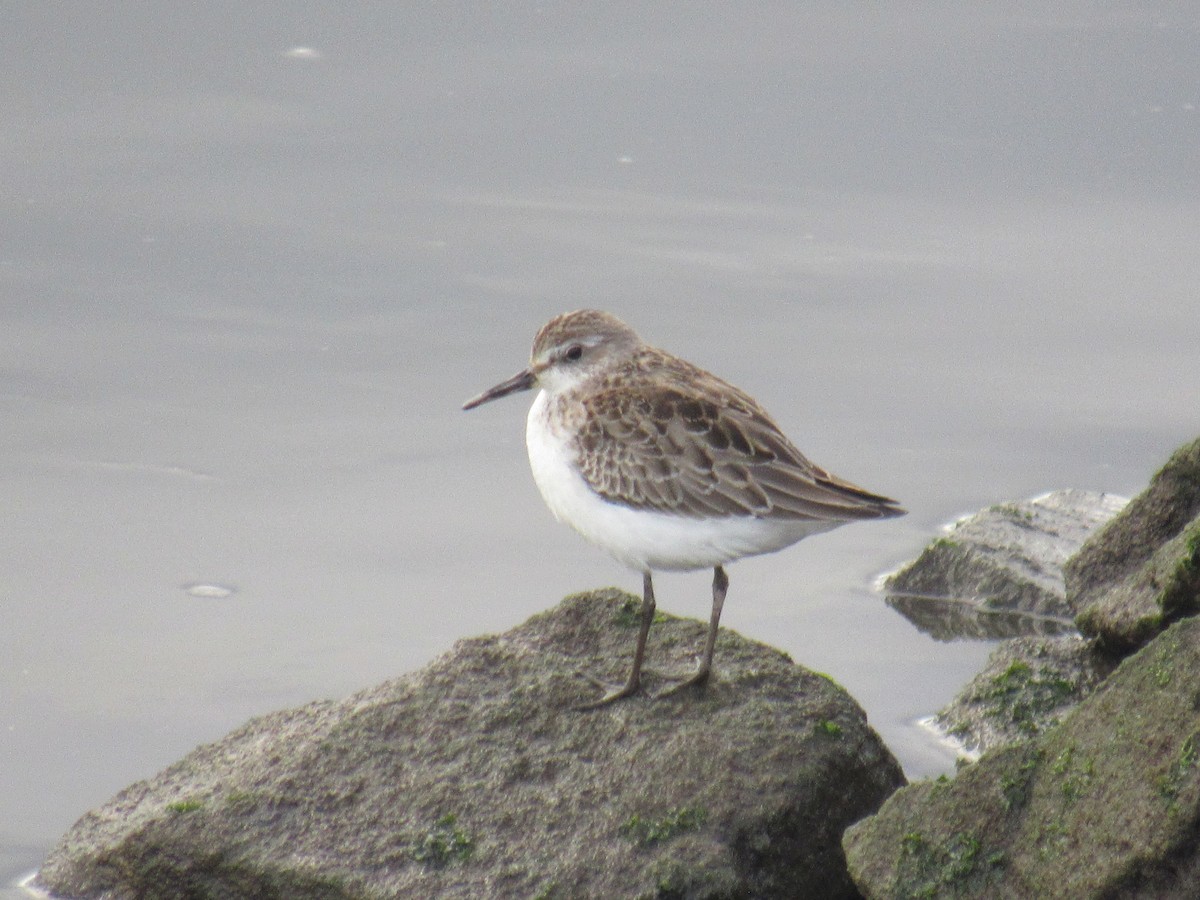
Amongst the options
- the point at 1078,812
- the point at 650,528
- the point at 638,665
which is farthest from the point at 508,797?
the point at 1078,812

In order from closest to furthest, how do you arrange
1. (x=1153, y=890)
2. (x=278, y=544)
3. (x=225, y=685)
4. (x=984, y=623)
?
→ (x=1153, y=890) < (x=225, y=685) < (x=984, y=623) < (x=278, y=544)

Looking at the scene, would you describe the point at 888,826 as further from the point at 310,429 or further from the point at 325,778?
the point at 310,429

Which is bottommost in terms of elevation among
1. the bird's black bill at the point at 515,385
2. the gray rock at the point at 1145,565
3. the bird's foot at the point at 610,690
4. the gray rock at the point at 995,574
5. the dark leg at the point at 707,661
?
the gray rock at the point at 995,574

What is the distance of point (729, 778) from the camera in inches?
210

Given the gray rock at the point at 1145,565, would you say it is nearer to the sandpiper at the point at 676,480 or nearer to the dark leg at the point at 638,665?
the sandpiper at the point at 676,480

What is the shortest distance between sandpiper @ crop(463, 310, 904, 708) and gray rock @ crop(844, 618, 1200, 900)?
1.33 meters

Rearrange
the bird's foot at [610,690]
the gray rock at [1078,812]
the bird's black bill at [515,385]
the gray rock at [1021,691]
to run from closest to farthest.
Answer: the gray rock at [1078,812]
the bird's foot at [610,690]
the gray rock at [1021,691]
the bird's black bill at [515,385]

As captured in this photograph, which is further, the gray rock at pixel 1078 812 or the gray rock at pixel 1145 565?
the gray rock at pixel 1145 565

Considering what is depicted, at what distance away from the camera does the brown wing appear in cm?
586

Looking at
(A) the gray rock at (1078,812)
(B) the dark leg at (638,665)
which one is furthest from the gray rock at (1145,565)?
(B) the dark leg at (638,665)

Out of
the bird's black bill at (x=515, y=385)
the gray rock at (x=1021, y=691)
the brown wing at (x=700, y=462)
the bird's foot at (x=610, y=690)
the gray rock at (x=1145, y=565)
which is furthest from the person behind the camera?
the bird's black bill at (x=515, y=385)

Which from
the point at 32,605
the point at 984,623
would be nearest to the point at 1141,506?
the point at 984,623

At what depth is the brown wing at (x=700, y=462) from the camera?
19.2ft

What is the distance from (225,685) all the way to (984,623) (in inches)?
129
